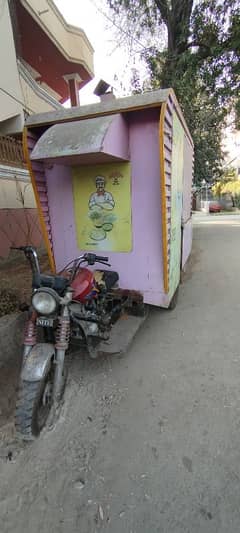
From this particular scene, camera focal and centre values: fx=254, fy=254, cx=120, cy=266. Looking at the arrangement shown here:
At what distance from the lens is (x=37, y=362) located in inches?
70.1

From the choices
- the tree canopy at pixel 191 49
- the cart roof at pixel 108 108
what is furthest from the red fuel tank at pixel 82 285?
the tree canopy at pixel 191 49

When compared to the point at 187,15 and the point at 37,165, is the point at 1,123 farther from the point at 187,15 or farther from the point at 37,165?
the point at 187,15

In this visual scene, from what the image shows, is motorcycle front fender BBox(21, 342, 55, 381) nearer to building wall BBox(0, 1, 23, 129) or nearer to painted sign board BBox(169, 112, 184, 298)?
painted sign board BBox(169, 112, 184, 298)

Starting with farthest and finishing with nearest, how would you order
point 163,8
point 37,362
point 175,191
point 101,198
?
1. point 163,8
2. point 175,191
3. point 101,198
4. point 37,362

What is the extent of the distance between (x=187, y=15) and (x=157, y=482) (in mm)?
9566

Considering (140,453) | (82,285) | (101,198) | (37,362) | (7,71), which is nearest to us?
(140,453)

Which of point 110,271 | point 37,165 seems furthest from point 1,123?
point 110,271

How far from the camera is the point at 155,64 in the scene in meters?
7.25

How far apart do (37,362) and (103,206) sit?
1.78 meters

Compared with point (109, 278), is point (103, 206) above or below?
above

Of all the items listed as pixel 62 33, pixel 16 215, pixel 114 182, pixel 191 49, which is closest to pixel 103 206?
pixel 114 182

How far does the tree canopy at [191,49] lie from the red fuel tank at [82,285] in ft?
21.9

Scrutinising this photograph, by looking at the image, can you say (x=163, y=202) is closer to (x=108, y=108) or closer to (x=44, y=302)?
(x=108, y=108)

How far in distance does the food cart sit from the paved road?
906 millimetres
